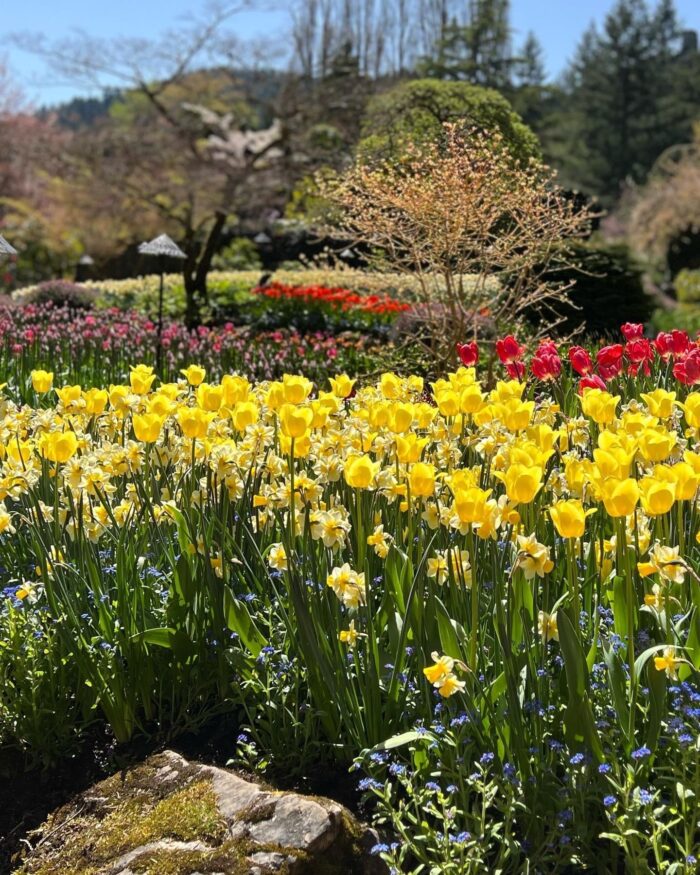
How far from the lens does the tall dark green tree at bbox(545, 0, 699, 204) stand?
119ft

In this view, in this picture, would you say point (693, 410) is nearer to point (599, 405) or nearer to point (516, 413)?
point (599, 405)

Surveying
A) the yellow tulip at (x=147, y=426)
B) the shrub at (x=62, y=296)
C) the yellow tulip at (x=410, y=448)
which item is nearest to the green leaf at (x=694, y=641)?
the yellow tulip at (x=410, y=448)

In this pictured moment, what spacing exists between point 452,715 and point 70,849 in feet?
3.18

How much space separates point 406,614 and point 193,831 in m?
0.70

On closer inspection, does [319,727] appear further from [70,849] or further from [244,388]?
[244,388]

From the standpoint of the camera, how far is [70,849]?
2225mm

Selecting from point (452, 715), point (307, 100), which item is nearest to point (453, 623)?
point (452, 715)

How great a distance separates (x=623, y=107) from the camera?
126ft

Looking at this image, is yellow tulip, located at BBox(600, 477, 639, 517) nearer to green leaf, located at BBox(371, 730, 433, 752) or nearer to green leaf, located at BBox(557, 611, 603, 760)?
green leaf, located at BBox(557, 611, 603, 760)

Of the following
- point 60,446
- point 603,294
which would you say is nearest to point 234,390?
point 60,446

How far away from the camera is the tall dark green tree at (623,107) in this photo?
36406mm

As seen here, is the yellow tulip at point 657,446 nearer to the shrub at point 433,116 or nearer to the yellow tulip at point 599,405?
the yellow tulip at point 599,405

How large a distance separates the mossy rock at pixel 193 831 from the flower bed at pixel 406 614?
0.13 m

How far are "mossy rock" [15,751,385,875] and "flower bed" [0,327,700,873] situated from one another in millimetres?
132
